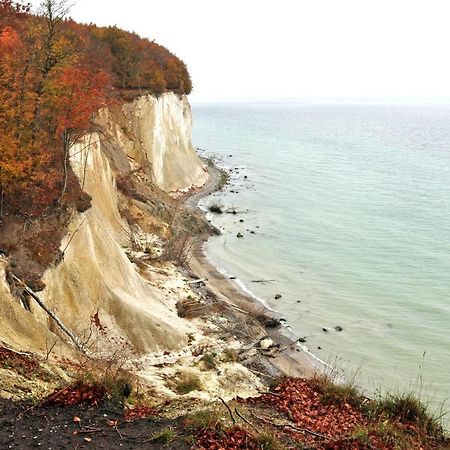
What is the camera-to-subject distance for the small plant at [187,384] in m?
15.0

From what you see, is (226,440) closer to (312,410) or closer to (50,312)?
(312,410)

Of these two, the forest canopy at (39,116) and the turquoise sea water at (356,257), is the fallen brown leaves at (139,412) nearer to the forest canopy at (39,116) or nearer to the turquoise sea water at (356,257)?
the forest canopy at (39,116)

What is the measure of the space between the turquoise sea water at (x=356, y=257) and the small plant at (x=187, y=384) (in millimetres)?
8390

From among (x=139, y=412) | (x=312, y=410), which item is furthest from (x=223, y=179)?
(x=139, y=412)

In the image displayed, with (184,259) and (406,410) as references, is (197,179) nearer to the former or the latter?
(184,259)

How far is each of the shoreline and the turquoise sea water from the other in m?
0.78

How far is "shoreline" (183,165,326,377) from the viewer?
21.3 m

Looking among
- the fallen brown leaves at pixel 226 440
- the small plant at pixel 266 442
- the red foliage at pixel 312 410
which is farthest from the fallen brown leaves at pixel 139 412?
the red foliage at pixel 312 410

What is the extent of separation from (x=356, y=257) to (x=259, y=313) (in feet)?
42.0

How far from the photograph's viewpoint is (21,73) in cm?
1720

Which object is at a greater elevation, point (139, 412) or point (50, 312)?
point (50, 312)

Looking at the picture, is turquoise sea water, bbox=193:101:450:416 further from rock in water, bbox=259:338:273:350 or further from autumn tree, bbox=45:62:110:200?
autumn tree, bbox=45:62:110:200

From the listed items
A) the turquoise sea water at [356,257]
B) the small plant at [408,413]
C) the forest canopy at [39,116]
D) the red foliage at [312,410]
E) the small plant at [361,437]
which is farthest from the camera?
the turquoise sea water at [356,257]

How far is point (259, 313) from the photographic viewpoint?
83.5ft
